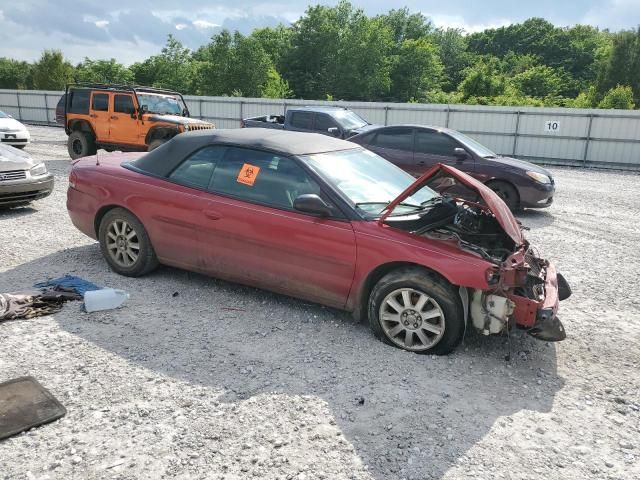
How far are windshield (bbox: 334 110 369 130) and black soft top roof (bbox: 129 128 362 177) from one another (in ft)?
25.9

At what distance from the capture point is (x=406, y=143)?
32.8ft

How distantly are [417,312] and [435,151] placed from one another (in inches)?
252

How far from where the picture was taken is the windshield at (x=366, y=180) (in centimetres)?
430

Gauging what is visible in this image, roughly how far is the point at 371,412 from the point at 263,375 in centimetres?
81

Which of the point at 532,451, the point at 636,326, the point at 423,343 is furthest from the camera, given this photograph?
the point at 636,326

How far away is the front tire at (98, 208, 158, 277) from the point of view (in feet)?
16.7

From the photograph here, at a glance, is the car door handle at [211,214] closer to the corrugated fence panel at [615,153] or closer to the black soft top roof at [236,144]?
the black soft top roof at [236,144]

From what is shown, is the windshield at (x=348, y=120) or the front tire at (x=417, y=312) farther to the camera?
the windshield at (x=348, y=120)

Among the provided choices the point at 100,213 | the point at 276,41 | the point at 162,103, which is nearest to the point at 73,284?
the point at 100,213

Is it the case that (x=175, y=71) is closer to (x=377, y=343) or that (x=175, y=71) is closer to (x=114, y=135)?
(x=114, y=135)

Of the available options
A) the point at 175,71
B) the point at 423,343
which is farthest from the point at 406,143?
the point at 175,71

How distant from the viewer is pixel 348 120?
13.2 metres

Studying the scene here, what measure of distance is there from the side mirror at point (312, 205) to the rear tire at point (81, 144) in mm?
11959

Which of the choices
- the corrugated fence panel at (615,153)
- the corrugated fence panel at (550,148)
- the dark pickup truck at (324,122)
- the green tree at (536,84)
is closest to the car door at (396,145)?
the dark pickup truck at (324,122)
